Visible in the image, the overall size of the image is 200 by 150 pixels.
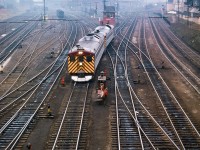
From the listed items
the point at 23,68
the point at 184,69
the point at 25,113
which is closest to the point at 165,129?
the point at 25,113

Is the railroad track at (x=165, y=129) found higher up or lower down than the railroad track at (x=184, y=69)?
lower down

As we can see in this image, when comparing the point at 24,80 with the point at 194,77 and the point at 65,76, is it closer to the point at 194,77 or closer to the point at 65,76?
the point at 65,76

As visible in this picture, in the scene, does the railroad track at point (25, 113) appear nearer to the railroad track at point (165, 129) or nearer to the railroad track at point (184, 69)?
the railroad track at point (165, 129)

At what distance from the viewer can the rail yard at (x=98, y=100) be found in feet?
58.3

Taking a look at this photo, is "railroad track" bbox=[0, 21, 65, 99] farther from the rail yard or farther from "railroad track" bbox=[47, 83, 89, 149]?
"railroad track" bbox=[47, 83, 89, 149]

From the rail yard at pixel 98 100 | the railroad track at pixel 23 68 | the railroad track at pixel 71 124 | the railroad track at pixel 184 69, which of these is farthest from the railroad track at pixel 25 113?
the railroad track at pixel 184 69

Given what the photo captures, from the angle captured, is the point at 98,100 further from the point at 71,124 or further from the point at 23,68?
the point at 23,68

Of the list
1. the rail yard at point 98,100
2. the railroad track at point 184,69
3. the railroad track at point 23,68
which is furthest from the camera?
the railroad track at point 184,69

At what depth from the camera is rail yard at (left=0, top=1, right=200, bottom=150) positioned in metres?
17.8

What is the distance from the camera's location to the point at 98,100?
23.8 meters

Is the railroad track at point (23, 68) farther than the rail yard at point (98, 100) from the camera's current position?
Yes

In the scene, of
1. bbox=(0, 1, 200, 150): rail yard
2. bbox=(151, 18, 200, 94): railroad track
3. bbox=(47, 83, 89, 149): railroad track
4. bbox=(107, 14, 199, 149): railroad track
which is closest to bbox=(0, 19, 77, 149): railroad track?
bbox=(0, 1, 200, 150): rail yard

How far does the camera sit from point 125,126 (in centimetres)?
1942

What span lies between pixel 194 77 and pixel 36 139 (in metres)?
17.7
